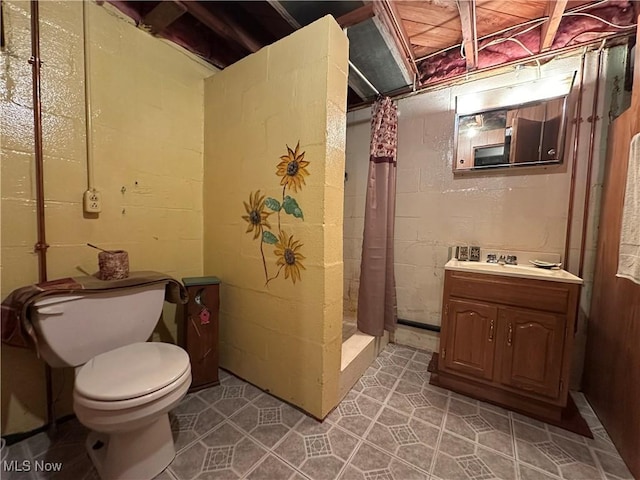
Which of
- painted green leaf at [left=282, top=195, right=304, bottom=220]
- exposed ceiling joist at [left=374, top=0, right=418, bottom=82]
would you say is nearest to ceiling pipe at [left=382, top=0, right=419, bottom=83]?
exposed ceiling joist at [left=374, top=0, right=418, bottom=82]

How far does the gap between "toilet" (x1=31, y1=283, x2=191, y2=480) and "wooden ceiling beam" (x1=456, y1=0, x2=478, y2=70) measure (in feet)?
7.41

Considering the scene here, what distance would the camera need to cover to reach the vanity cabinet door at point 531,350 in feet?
4.44

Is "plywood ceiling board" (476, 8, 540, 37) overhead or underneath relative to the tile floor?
overhead

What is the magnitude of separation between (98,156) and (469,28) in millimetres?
2226

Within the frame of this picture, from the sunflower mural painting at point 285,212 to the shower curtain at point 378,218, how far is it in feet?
2.54

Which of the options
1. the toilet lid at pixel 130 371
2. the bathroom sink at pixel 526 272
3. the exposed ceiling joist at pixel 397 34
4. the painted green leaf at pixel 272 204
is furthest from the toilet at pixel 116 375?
the exposed ceiling joist at pixel 397 34

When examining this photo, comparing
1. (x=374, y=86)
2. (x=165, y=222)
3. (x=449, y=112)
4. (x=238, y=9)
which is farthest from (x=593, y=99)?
(x=165, y=222)

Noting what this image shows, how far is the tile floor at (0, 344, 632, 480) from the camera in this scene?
1078 mm

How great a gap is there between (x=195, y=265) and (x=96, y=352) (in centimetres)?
77

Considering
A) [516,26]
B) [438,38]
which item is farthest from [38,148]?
[516,26]

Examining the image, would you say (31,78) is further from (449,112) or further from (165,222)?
(449,112)

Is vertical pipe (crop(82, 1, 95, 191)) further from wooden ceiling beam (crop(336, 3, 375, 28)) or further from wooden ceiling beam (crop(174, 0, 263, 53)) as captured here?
wooden ceiling beam (crop(336, 3, 375, 28))

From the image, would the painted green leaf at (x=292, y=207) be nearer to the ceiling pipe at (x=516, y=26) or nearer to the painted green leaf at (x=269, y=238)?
the painted green leaf at (x=269, y=238)

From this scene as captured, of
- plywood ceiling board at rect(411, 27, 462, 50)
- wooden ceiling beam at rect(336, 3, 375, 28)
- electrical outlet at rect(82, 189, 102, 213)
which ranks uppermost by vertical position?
plywood ceiling board at rect(411, 27, 462, 50)
